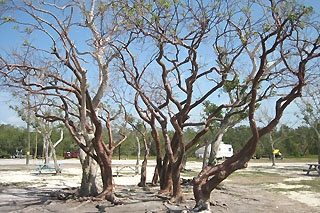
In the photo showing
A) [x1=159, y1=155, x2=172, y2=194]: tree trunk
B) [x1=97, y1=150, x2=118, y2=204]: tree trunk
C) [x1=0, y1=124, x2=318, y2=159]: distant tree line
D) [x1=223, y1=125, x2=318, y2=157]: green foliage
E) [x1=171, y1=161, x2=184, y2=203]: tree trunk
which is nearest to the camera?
[x1=171, y1=161, x2=184, y2=203]: tree trunk

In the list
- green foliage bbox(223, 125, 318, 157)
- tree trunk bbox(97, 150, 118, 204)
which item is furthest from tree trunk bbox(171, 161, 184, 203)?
green foliage bbox(223, 125, 318, 157)

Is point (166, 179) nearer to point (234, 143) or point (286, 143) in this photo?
point (234, 143)

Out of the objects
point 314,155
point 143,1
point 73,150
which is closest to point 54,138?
point 73,150

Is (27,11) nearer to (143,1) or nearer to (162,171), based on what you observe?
(143,1)

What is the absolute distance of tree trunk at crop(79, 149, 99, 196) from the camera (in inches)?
375

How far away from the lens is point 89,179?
31.3 ft

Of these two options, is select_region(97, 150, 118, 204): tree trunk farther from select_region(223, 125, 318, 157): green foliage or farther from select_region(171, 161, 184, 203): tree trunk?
select_region(223, 125, 318, 157): green foliage

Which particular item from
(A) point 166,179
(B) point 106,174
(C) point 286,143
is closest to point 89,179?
(B) point 106,174

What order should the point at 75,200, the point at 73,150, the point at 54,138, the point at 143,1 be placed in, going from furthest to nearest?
the point at 73,150 < the point at 54,138 < the point at 75,200 < the point at 143,1

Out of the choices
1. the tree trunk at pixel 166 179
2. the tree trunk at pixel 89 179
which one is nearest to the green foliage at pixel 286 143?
the tree trunk at pixel 166 179

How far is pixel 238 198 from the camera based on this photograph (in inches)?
400

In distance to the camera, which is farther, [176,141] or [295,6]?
[176,141]

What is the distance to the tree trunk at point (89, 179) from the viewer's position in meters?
9.52

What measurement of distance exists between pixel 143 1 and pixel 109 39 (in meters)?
2.00
